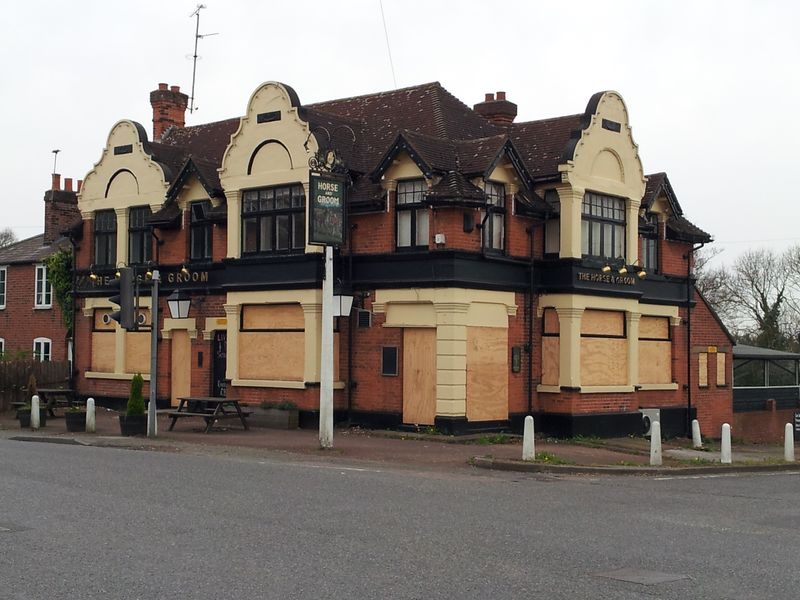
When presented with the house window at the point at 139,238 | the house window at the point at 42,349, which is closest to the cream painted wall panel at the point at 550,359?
the house window at the point at 139,238

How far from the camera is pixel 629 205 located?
27047mm

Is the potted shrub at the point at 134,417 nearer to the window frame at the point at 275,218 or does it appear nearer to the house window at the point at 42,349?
the window frame at the point at 275,218

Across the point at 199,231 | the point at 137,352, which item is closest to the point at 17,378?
the point at 137,352

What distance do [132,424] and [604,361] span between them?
455 inches

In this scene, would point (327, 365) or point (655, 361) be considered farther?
point (655, 361)

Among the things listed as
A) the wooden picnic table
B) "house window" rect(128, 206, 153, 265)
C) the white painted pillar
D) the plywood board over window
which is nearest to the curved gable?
the plywood board over window

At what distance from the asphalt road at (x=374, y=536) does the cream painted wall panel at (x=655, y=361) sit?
12172 mm

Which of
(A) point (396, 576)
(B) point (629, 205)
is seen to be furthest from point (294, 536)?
(B) point (629, 205)

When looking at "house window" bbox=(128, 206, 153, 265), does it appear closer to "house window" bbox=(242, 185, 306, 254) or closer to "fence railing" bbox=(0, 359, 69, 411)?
"fence railing" bbox=(0, 359, 69, 411)

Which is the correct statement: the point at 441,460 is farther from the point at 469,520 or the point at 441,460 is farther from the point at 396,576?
the point at 396,576

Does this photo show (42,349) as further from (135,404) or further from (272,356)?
(135,404)

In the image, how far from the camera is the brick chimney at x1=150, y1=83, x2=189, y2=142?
1410 inches

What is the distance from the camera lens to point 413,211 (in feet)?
79.8

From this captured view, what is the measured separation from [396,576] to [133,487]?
20.6 feet
